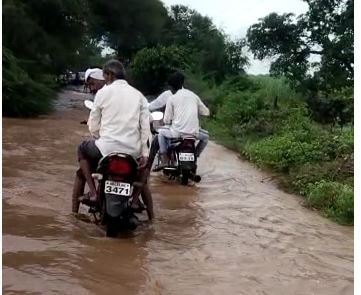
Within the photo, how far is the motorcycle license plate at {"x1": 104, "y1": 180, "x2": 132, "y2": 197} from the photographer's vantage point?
5.66m

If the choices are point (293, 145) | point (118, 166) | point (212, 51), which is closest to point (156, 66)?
point (212, 51)

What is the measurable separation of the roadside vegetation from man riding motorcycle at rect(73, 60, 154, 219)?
3.11m

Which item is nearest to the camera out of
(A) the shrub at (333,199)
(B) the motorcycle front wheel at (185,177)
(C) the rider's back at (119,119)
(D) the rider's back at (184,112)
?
(C) the rider's back at (119,119)

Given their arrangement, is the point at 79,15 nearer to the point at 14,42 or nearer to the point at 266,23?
the point at 14,42

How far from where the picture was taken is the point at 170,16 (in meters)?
51.3

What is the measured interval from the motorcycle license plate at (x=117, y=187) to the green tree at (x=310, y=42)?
66.6 ft

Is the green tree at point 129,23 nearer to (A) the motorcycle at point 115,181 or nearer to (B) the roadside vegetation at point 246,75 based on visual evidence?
(B) the roadside vegetation at point 246,75

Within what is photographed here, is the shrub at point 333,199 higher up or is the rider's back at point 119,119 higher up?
the rider's back at point 119,119

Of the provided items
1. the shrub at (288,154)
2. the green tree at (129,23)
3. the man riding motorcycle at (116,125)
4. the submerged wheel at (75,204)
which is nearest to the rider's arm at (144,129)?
the man riding motorcycle at (116,125)

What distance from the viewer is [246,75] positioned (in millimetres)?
29094

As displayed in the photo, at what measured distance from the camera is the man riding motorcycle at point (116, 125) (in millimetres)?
5777

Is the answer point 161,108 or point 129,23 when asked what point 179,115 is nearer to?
point 161,108
